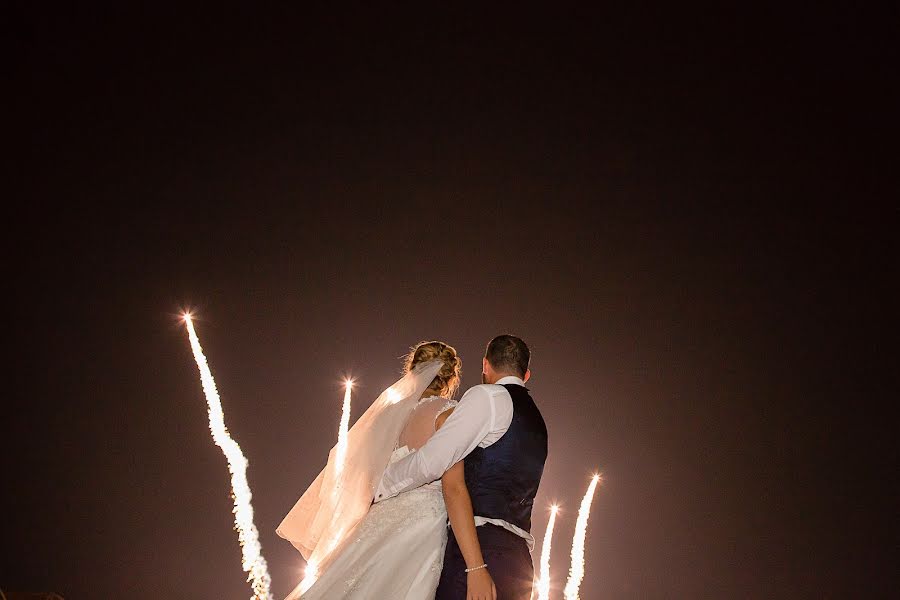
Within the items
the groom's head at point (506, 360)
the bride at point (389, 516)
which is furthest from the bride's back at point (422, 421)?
the groom's head at point (506, 360)

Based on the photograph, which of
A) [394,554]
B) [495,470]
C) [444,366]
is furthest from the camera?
[444,366]

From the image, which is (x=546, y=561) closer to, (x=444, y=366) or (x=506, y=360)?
(x=444, y=366)

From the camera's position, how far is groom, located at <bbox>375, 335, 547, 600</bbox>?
2523 millimetres

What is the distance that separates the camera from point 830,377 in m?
10.1

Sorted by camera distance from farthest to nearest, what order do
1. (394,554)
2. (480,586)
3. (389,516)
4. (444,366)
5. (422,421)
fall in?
(444,366) → (422,421) → (389,516) → (394,554) → (480,586)

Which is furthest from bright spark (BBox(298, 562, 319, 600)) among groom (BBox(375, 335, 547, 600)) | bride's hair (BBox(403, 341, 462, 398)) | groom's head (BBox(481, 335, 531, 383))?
groom's head (BBox(481, 335, 531, 383))

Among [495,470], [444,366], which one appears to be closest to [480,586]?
[495,470]

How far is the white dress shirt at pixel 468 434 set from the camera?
2.52 m

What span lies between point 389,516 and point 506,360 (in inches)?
27.7

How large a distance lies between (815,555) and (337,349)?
6.25m

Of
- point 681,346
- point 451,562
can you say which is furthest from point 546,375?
point 451,562

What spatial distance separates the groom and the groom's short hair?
0.35ft

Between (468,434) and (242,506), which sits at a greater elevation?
(242,506)

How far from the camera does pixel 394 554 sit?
2.73 metres
